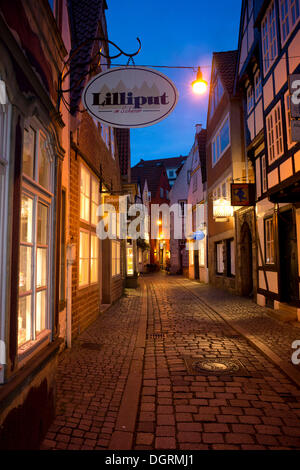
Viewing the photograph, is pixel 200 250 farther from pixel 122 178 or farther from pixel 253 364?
pixel 253 364

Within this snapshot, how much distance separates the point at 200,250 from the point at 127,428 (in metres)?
19.8

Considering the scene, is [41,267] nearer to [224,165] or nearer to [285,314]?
[285,314]

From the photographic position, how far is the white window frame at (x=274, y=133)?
9039 mm

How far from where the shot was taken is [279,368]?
16.7ft

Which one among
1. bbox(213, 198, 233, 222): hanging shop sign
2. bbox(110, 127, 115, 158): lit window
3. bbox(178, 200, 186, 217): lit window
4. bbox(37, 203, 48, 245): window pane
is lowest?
bbox(37, 203, 48, 245): window pane

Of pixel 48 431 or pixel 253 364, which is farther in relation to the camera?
pixel 253 364

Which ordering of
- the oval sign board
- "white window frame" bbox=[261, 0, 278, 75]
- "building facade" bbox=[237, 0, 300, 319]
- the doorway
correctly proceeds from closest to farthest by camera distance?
1. the oval sign board
2. "building facade" bbox=[237, 0, 300, 319]
3. "white window frame" bbox=[261, 0, 278, 75]
4. the doorway

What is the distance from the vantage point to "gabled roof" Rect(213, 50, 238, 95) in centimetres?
1526

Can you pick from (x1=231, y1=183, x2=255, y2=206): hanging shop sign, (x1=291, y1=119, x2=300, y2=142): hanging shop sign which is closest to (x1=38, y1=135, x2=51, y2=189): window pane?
(x1=291, y1=119, x2=300, y2=142): hanging shop sign

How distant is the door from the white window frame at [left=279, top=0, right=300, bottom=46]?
4684mm

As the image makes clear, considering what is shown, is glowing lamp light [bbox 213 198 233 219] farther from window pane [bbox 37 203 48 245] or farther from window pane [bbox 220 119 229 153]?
window pane [bbox 37 203 48 245]

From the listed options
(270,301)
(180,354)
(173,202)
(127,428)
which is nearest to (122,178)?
(270,301)

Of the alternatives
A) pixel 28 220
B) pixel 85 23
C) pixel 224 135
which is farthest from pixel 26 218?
pixel 224 135
